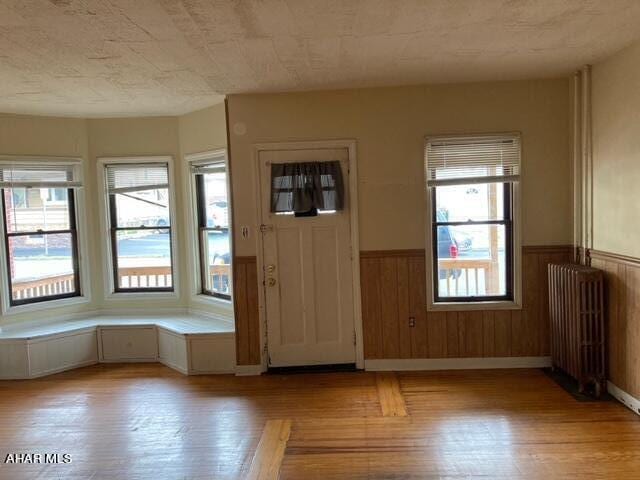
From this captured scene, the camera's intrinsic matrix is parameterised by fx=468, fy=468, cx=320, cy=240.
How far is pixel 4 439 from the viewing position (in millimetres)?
3264

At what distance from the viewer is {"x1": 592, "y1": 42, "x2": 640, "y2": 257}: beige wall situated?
3.25 meters

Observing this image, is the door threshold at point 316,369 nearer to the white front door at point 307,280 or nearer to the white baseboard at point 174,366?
the white front door at point 307,280

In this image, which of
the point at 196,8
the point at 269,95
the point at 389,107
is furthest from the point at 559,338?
the point at 196,8

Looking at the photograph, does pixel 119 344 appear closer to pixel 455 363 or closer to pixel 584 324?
pixel 455 363

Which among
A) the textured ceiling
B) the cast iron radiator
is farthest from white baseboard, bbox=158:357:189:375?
the cast iron radiator

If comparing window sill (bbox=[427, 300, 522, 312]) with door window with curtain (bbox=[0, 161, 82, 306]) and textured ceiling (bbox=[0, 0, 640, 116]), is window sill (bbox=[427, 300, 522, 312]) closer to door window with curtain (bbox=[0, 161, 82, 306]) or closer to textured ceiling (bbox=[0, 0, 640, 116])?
textured ceiling (bbox=[0, 0, 640, 116])

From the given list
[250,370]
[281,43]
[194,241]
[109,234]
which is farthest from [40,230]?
[281,43]

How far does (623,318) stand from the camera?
3412mm

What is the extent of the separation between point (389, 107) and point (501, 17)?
5.08ft

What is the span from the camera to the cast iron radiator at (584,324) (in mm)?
3531

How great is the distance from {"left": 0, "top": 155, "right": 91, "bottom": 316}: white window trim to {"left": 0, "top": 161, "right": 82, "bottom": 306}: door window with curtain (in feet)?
0.12

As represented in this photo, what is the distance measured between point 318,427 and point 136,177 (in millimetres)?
3413

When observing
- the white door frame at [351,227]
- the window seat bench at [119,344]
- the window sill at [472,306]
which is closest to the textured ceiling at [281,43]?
the white door frame at [351,227]

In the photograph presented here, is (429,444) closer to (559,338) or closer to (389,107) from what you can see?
(559,338)
